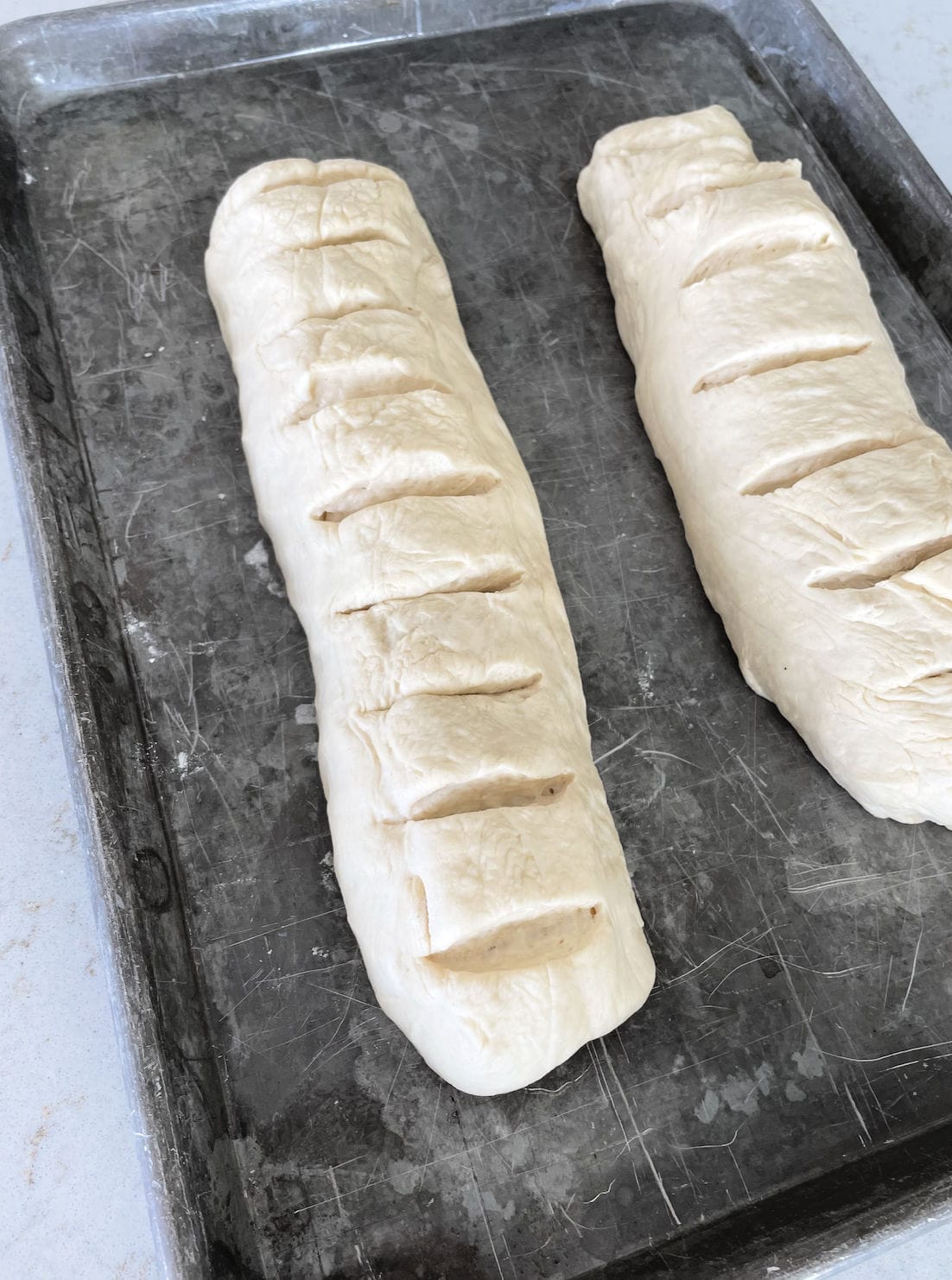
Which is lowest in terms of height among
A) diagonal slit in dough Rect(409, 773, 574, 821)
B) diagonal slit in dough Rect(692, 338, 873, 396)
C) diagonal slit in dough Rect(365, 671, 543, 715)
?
diagonal slit in dough Rect(409, 773, 574, 821)

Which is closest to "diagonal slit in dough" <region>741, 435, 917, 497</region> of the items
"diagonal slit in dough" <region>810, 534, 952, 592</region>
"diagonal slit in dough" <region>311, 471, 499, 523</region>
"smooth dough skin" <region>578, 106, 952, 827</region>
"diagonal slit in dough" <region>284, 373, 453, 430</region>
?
"smooth dough skin" <region>578, 106, 952, 827</region>

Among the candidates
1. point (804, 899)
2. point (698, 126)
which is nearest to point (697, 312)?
point (698, 126)

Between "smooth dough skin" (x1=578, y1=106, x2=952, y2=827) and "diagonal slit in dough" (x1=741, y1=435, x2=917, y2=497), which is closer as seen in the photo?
"smooth dough skin" (x1=578, y1=106, x2=952, y2=827)

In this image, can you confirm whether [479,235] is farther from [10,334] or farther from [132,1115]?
[132,1115]

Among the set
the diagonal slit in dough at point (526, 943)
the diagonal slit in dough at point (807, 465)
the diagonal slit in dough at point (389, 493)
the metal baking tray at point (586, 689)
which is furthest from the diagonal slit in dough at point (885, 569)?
the diagonal slit in dough at point (526, 943)

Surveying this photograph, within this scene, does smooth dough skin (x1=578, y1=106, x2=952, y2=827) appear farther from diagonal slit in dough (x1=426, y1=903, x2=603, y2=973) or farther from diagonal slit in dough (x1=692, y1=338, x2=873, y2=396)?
diagonal slit in dough (x1=426, y1=903, x2=603, y2=973)

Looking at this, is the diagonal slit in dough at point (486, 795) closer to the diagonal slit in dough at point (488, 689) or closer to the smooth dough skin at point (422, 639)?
the smooth dough skin at point (422, 639)

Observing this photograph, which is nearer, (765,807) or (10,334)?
(765,807)
